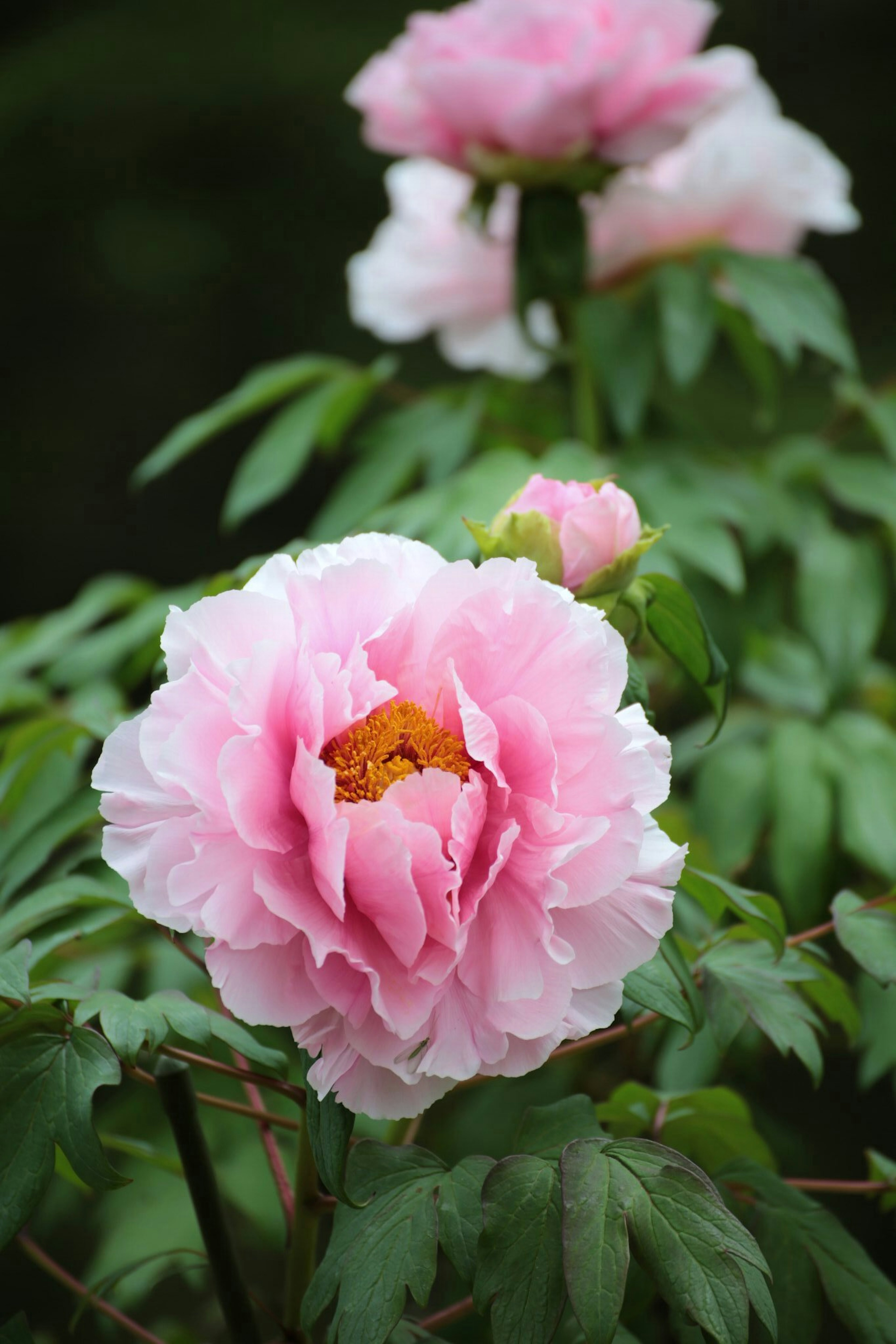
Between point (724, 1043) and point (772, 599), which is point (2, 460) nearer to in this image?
point (772, 599)

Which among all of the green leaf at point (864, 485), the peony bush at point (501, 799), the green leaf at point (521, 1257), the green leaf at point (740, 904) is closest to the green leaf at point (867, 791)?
the peony bush at point (501, 799)

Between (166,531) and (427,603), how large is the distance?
1.41 metres

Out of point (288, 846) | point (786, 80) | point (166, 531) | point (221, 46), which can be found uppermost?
point (288, 846)

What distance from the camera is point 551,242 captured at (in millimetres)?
603

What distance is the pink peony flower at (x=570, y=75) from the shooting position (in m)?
0.56

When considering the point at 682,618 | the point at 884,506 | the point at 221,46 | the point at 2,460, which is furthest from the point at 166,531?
the point at 682,618

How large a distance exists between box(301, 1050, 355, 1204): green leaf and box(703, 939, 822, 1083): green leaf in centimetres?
12

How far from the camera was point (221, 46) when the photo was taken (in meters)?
1.66

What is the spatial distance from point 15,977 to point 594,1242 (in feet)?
0.49

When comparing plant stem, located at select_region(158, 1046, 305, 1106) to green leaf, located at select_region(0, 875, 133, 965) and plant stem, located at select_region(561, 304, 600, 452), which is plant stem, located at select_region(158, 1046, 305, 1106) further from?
plant stem, located at select_region(561, 304, 600, 452)

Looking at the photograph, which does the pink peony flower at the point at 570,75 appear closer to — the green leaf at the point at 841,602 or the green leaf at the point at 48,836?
the green leaf at the point at 841,602

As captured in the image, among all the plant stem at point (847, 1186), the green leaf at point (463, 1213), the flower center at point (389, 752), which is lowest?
the plant stem at point (847, 1186)

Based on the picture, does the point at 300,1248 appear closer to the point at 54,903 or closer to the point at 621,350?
the point at 54,903

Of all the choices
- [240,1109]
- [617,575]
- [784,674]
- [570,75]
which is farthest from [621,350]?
[240,1109]
